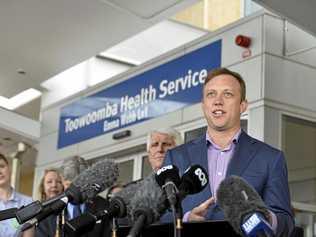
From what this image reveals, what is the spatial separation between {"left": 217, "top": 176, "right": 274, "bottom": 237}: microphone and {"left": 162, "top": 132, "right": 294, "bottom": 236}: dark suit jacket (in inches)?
18.1

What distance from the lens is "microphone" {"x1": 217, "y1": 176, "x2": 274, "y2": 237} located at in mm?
2195

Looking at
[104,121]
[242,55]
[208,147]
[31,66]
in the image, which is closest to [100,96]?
[104,121]

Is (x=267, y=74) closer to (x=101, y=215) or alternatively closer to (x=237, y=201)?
(x=101, y=215)

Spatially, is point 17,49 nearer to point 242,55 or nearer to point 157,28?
point 157,28

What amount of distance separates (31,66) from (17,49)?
2.09ft

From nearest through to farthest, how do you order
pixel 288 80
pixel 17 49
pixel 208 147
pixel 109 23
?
1. pixel 208 147
2. pixel 288 80
3. pixel 109 23
4. pixel 17 49

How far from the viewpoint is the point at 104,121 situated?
10.2 meters

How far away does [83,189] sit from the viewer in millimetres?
2949

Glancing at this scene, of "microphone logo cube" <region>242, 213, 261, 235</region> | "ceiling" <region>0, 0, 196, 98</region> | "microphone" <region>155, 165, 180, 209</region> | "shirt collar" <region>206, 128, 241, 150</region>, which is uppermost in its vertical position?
"ceiling" <region>0, 0, 196, 98</region>

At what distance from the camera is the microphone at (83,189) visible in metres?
2.83

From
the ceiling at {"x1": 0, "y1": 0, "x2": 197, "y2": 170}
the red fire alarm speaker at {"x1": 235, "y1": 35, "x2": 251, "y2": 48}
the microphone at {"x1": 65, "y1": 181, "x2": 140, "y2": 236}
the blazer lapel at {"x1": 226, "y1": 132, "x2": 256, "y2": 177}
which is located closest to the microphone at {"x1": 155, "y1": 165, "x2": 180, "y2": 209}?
the microphone at {"x1": 65, "y1": 181, "x2": 140, "y2": 236}

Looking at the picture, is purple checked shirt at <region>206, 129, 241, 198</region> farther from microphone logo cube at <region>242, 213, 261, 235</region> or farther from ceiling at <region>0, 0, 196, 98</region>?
ceiling at <region>0, 0, 196, 98</region>

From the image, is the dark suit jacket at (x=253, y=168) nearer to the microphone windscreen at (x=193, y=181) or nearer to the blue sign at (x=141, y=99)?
the microphone windscreen at (x=193, y=181)

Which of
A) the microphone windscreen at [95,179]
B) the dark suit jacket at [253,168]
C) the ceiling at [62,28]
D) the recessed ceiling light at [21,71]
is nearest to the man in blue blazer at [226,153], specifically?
the dark suit jacket at [253,168]
